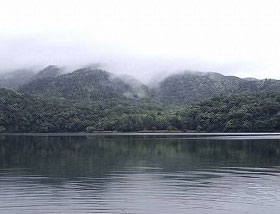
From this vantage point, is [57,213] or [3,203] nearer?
[57,213]

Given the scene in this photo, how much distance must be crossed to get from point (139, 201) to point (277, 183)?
49.9 feet

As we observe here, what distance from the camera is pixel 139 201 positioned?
34406mm

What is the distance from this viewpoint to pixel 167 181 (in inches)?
1799

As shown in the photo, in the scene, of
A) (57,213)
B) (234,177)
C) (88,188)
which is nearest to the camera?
(57,213)

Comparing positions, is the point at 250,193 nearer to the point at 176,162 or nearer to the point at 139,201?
the point at 139,201

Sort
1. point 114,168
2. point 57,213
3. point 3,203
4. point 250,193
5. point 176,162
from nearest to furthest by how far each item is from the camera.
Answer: point 57,213 < point 3,203 < point 250,193 < point 114,168 < point 176,162

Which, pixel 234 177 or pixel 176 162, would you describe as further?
pixel 176 162

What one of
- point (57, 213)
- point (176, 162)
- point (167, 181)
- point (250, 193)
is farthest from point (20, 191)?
point (176, 162)

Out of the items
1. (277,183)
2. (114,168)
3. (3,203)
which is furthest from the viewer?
(114,168)

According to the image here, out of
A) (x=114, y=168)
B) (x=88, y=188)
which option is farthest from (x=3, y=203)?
(x=114, y=168)

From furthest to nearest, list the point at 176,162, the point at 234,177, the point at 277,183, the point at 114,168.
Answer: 1. the point at 176,162
2. the point at 114,168
3. the point at 234,177
4. the point at 277,183

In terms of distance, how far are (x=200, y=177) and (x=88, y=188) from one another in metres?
12.8

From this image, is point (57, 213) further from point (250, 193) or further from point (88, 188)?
point (250, 193)

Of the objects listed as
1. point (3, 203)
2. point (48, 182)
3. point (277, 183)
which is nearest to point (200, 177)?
point (277, 183)
